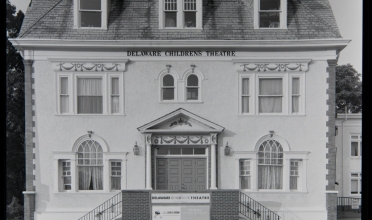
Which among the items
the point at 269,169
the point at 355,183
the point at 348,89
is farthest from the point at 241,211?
the point at 348,89

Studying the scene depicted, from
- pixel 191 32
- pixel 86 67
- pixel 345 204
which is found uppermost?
pixel 191 32

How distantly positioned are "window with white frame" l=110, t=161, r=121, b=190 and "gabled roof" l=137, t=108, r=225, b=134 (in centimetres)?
43

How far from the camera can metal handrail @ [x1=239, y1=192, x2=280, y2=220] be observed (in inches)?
155

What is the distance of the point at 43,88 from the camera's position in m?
3.92

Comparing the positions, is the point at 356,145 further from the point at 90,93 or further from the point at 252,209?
the point at 90,93

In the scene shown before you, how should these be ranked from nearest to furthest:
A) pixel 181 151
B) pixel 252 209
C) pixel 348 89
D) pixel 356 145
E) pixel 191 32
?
pixel 356 145 → pixel 348 89 → pixel 252 209 → pixel 191 32 → pixel 181 151

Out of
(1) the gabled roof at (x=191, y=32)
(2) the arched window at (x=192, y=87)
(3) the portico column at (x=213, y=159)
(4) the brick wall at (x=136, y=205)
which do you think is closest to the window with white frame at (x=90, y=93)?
(1) the gabled roof at (x=191, y=32)

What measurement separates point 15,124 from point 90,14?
132 cm

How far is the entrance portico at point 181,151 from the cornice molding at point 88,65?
0.67 m

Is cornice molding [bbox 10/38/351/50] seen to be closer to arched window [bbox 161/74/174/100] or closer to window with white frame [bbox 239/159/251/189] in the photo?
arched window [bbox 161/74/174/100]

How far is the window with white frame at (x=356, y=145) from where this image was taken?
3.58 metres

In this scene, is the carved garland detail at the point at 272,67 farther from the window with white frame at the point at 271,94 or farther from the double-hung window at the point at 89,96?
the double-hung window at the point at 89,96

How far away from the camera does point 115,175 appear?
4059 mm
